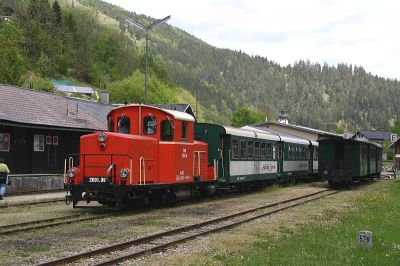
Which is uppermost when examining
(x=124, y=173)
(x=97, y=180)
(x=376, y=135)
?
(x=376, y=135)

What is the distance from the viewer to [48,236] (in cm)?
1263

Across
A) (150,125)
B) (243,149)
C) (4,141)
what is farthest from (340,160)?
(4,141)

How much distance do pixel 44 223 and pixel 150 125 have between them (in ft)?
16.1

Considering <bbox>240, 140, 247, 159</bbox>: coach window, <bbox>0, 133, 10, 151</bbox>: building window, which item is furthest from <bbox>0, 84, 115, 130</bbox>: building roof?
<bbox>240, 140, 247, 159</bbox>: coach window

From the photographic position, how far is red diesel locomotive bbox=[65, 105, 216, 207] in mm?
16406

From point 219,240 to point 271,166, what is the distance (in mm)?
18355

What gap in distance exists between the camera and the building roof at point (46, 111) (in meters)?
26.5

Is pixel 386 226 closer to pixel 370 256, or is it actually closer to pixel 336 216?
pixel 336 216

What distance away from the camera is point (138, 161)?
16875 mm

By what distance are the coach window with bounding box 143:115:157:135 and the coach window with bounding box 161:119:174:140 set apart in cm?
26

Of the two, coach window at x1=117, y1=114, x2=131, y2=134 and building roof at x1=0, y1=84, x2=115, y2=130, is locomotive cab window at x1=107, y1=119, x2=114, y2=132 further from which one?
building roof at x1=0, y1=84, x2=115, y2=130

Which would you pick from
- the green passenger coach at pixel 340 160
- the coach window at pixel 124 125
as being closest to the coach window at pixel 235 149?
the coach window at pixel 124 125

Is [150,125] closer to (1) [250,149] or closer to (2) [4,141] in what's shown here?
(1) [250,149]

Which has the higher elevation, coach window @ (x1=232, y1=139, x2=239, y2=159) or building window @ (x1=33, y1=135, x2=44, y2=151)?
building window @ (x1=33, y1=135, x2=44, y2=151)
